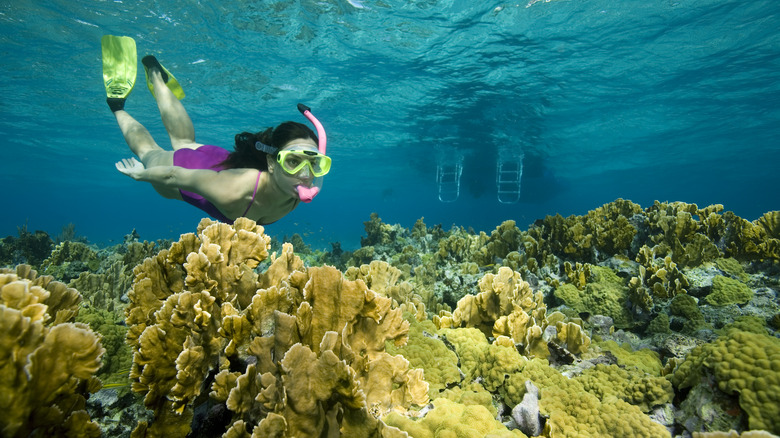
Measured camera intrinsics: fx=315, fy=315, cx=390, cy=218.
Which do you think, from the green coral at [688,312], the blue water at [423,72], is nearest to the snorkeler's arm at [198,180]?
the green coral at [688,312]

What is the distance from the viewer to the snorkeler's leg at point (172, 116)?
570cm

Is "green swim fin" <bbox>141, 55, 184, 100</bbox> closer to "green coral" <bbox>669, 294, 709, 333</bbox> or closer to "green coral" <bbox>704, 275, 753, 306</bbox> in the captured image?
"green coral" <bbox>669, 294, 709, 333</bbox>

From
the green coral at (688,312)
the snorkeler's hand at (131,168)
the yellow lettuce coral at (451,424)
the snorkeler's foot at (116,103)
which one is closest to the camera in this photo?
the yellow lettuce coral at (451,424)

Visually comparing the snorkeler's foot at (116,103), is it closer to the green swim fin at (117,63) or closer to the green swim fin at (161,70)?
the green swim fin at (117,63)

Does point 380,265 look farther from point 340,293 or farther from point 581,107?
point 581,107

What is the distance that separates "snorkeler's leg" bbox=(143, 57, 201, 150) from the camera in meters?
5.70

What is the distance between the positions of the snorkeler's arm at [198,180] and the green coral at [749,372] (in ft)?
17.1

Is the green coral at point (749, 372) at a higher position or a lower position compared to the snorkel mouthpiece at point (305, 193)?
lower

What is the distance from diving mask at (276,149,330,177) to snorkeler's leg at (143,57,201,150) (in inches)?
93.5

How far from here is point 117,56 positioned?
255 inches

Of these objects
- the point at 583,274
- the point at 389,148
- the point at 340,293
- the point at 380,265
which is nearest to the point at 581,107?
the point at 389,148

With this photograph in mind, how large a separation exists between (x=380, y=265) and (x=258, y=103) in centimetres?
2083

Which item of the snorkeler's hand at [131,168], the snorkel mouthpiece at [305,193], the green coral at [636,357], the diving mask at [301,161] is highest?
the diving mask at [301,161]

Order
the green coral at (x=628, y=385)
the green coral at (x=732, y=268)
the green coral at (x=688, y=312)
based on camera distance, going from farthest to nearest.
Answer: the green coral at (x=732, y=268)
the green coral at (x=688, y=312)
the green coral at (x=628, y=385)
